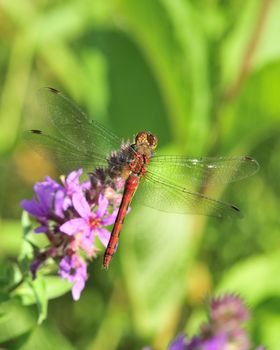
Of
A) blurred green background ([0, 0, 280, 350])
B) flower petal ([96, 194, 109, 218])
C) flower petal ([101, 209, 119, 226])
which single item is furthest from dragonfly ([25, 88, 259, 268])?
blurred green background ([0, 0, 280, 350])

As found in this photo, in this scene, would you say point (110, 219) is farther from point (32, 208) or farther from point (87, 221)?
point (32, 208)

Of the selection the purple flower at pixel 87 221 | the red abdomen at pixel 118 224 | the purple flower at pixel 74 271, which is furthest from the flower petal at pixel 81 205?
the red abdomen at pixel 118 224

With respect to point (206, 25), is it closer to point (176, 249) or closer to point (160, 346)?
point (176, 249)

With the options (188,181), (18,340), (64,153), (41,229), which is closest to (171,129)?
(188,181)

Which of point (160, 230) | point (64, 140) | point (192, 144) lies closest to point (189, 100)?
point (192, 144)

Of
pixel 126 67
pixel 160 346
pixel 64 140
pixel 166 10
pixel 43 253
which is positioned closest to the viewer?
pixel 43 253

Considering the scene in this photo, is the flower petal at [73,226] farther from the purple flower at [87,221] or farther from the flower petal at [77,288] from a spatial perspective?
the flower petal at [77,288]

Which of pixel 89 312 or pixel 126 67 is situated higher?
pixel 126 67
